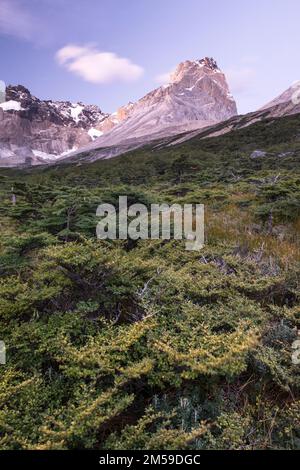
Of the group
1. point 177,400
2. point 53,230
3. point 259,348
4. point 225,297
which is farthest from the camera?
point 53,230

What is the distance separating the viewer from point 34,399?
8.70 ft

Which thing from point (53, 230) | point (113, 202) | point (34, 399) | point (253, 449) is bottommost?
point (253, 449)

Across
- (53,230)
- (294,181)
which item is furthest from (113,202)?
(294,181)

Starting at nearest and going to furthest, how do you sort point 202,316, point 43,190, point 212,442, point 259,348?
point 212,442
point 259,348
point 202,316
point 43,190

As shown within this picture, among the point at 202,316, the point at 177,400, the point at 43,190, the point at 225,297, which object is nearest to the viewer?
the point at 177,400

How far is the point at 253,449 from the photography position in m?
2.43

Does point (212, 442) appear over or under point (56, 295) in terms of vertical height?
under

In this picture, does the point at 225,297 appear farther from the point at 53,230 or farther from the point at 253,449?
the point at 53,230

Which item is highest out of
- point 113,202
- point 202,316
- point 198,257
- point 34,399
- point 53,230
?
point 113,202

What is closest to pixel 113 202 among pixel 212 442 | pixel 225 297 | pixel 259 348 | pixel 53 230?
pixel 53 230

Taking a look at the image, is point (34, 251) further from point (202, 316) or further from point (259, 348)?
point (259, 348)

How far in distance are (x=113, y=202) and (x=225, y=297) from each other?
559 centimetres

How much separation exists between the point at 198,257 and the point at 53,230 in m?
3.08

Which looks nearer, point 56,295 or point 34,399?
point 34,399
